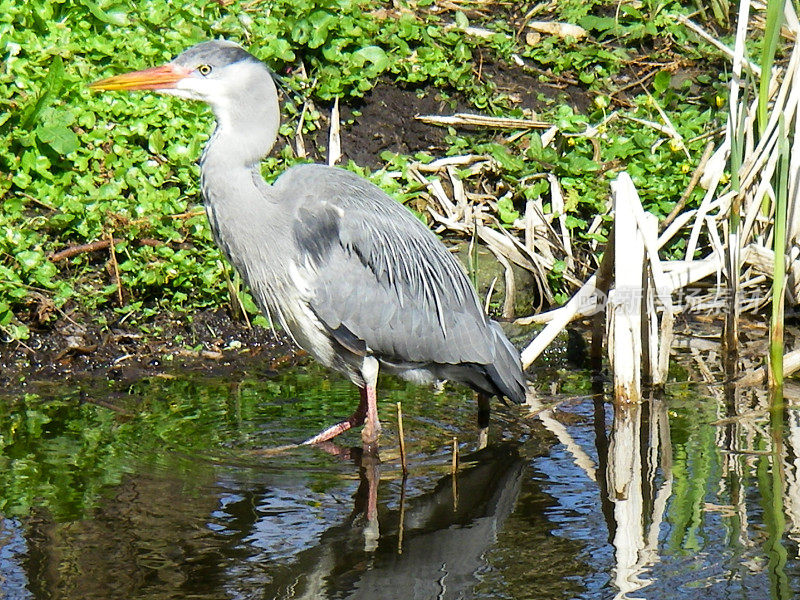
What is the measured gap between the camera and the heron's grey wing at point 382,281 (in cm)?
499

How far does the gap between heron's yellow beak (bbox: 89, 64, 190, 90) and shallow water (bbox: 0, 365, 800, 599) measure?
59.0 inches

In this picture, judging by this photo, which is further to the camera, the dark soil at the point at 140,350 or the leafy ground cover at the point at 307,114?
the leafy ground cover at the point at 307,114

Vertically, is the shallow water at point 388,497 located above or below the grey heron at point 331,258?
below

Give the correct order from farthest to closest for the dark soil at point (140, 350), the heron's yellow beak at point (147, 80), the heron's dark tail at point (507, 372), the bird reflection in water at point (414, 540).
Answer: the dark soil at point (140, 350), the heron's dark tail at point (507, 372), the heron's yellow beak at point (147, 80), the bird reflection in water at point (414, 540)

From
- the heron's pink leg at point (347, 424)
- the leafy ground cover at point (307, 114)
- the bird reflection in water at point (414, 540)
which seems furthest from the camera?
the leafy ground cover at point (307, 114)

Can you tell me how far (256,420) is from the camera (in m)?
5.32

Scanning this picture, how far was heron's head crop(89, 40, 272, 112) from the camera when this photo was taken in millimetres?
4711

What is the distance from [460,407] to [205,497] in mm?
1566

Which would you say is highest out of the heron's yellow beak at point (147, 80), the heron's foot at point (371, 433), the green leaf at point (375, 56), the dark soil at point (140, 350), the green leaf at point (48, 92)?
the green leaf at point (375, 56)

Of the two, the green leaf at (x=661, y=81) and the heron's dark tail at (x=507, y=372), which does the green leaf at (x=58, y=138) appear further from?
the green leaf at (x=661, y=81)

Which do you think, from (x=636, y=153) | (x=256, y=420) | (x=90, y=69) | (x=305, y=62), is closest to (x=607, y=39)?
(x=636, y=153)

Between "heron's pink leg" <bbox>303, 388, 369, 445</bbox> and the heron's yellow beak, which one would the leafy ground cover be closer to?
"heron's pink leg" <bbox>303, 388, 369, 445</bbox>

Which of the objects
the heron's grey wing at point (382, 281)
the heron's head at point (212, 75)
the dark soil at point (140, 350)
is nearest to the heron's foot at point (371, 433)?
the heron's grey wing at point (382, 281)

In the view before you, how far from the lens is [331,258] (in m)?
5.02
